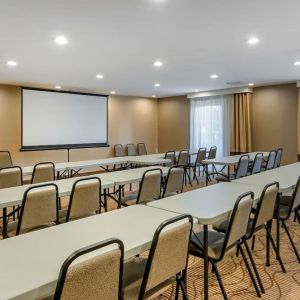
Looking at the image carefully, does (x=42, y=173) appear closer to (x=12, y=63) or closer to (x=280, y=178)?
(x=12, y=63)

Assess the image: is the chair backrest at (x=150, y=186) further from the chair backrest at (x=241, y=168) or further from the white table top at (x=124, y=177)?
the chair backrest at (x=241, y=168)

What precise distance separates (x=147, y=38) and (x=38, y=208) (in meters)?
2.59

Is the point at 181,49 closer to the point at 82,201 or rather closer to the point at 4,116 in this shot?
the point at 82,201

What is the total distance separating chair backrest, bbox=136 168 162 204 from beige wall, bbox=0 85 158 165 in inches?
214

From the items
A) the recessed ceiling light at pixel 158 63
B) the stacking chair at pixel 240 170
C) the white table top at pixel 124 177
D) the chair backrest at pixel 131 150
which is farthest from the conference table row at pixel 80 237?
the chair backrest at pixel 131 150

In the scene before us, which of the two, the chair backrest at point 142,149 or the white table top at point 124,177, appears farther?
the chair backrest at point 142,149

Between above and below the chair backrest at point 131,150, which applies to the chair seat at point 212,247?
below

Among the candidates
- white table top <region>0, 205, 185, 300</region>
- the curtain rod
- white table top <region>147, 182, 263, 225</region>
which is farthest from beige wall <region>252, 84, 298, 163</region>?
→ white table top <region>0, 205, 185, 300</region>

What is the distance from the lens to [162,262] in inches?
63.5

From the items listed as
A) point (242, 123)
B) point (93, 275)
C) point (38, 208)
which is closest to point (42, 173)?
point (38, 208)

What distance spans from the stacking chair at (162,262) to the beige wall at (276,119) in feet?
23.9

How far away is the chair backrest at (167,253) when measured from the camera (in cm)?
154

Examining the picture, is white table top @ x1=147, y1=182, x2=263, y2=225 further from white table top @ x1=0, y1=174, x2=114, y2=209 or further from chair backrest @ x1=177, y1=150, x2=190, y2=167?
chair backrest @ x1=177, y1=150, x2=190, y2=167

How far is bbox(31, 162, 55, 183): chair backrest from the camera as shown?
4176mm
